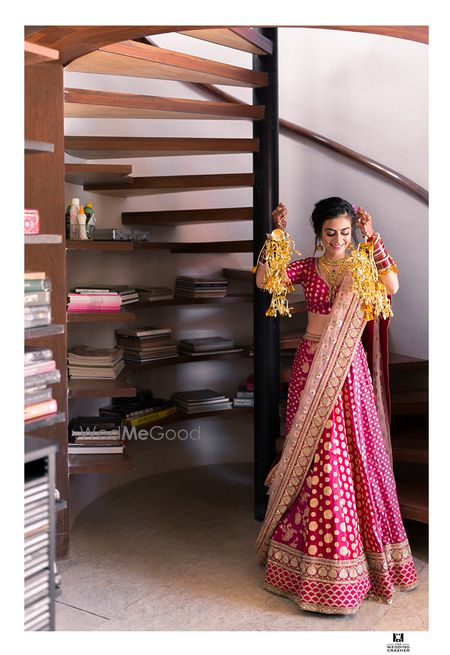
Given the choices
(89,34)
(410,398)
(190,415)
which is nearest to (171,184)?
(190,415)

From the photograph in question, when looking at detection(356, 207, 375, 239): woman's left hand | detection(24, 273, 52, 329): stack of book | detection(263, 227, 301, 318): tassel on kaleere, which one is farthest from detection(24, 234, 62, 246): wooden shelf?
detection(356, 207, 375, 239): woman's left hand

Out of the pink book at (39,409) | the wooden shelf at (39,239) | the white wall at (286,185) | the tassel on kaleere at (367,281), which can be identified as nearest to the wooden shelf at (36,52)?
the wooden shelf at (39,239)

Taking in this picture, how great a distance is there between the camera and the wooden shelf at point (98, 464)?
3656 mm

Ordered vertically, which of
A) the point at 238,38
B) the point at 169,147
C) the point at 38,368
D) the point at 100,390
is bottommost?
the point at 100,390

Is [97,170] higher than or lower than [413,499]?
higher

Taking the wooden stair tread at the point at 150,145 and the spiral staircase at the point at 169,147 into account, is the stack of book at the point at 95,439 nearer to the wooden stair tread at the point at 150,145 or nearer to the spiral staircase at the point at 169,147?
the spiral staircase at the point at 169,147

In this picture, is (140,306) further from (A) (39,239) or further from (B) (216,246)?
(A) (39,239)

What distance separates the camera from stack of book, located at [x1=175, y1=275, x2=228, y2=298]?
4.59 meters

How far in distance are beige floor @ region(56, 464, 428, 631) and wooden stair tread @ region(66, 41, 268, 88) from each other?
213 cm

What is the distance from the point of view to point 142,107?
12.0 feet

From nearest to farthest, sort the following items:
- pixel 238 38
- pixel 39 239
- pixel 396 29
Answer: pixel 39 239
pixel 396 29
pixel 238 38

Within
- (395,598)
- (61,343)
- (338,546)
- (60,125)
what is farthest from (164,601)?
(60,125)

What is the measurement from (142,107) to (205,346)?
1.51 meters

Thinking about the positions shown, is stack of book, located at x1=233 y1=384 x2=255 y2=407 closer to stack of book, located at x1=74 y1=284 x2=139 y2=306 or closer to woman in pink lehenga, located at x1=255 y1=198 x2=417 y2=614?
stack of book, located at x1=74 y1=284 x2=139 y2=306
